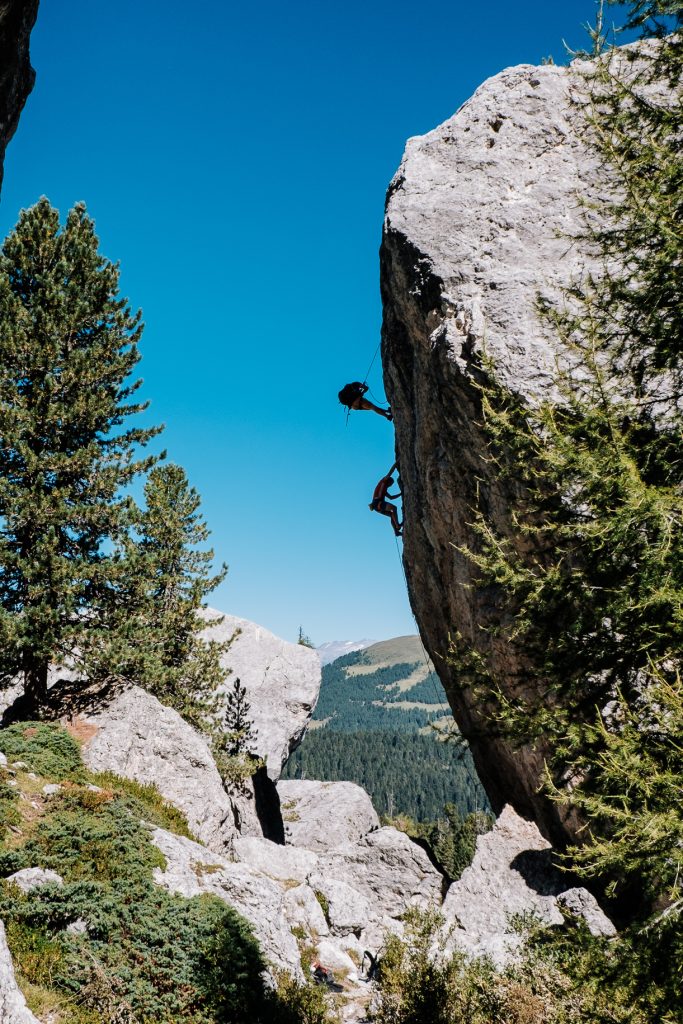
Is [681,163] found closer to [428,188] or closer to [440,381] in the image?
[440,381]

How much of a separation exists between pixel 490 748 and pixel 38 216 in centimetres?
2186

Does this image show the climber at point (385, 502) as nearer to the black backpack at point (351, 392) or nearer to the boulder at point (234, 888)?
the black backpack at point (351, 392)

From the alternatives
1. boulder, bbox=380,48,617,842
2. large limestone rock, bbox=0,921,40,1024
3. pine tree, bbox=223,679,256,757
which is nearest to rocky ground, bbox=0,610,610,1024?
large limestone rock, bbox=0,921,40,1024

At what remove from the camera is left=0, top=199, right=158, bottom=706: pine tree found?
16719 mm

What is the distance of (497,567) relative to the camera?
27.7 ft

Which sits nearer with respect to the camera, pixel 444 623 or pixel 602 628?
pixel 602 628

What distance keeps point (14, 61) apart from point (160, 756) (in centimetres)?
1608

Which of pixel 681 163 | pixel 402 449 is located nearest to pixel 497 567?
pixel 681 163

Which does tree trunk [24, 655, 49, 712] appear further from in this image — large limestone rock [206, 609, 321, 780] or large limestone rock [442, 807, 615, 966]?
large limestone rock [206, 609, 321, 780]

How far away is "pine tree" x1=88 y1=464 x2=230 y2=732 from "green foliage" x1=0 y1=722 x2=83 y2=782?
2.15 metres

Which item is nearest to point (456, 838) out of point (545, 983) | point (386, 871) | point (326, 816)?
point (326, 816)

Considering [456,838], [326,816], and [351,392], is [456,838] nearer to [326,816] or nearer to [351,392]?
[326,816]

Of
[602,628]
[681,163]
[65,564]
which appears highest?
[681,163]

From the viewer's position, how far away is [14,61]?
429 inches
